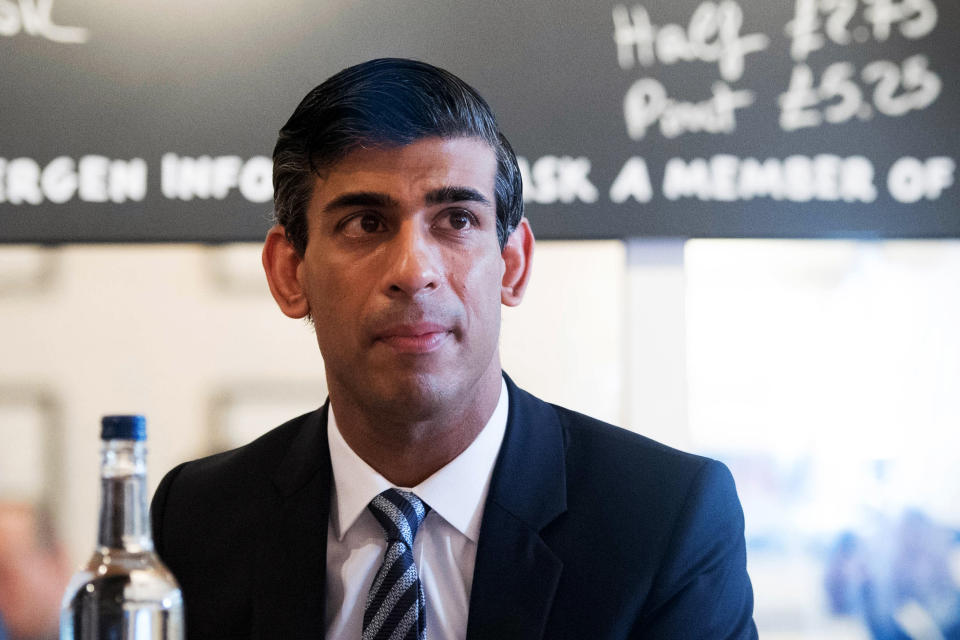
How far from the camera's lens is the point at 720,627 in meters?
1.11

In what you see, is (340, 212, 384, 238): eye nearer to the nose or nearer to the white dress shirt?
the nose

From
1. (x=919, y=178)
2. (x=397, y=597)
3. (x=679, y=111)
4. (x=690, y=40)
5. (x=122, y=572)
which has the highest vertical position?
(x=690, y=40)

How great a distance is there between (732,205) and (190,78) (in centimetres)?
87

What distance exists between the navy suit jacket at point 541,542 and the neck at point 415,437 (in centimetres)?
5

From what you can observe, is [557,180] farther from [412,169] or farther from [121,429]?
[121,429]

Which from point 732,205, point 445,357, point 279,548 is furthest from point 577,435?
point 732,205

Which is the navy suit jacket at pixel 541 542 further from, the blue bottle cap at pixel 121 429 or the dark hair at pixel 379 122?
the blue bottle cap at pixel 121 429

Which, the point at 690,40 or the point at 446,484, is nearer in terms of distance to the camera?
the point at 446,484

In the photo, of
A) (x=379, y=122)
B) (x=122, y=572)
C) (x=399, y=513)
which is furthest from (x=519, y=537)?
(x=122, y=572)

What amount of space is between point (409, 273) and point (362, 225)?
0.40 ft

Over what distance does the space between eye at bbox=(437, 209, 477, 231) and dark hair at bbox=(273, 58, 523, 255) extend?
0.07m

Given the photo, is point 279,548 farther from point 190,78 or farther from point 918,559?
point 918,559

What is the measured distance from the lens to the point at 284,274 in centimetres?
129

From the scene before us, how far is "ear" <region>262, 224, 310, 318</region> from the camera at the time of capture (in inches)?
50.2
